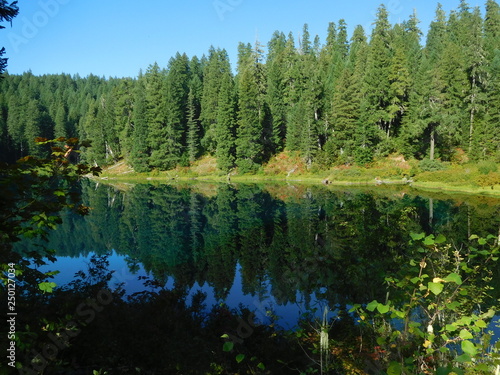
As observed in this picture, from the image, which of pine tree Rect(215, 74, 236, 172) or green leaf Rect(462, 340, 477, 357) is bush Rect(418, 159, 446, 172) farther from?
green leaf Rect(462, 340, 477, 357)

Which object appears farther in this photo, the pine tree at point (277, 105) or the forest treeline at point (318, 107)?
the pine tree at point (277, 105)

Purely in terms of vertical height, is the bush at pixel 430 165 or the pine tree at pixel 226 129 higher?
the pine tree at pixel 226 129

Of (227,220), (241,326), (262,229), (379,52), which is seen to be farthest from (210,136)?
(241,326)

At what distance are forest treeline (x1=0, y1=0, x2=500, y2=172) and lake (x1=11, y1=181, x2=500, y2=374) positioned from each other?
1675 centimetres

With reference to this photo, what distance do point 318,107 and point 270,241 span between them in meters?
40.4

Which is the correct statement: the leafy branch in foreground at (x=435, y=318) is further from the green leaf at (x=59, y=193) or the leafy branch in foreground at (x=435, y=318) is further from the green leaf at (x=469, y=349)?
the green leaf at (x=59, y=193)

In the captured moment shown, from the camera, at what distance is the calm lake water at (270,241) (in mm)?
11539

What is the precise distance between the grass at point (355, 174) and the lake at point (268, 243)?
6.19 m

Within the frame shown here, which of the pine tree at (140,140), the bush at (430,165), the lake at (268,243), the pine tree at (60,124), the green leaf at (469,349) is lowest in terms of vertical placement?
the lake at (268,243)

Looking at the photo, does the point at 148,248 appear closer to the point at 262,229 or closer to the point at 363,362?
the point at 262,229

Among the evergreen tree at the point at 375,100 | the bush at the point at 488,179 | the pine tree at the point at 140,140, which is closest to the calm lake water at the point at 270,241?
the bush at the point at 488,179

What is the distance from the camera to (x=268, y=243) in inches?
741

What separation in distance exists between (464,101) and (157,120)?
50.0 meters

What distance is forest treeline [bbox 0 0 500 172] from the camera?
4659 centimetres
